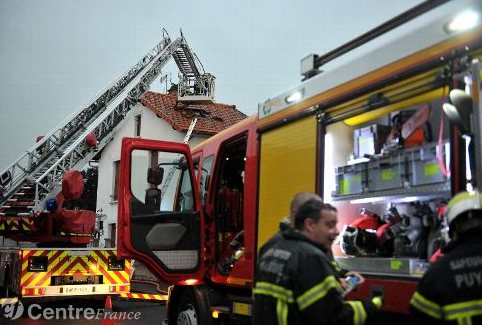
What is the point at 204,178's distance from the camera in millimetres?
6586

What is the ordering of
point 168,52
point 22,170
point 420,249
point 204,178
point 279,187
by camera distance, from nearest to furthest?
point 420,249 < point 279,187 < point 204,178 < point 22,170 < point 168,52

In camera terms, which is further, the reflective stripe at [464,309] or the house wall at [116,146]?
the house wall at [116,146]

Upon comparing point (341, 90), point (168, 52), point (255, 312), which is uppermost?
point (168, 52)

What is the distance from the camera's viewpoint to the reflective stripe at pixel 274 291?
8.48 ft

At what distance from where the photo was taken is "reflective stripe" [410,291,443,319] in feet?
7.73

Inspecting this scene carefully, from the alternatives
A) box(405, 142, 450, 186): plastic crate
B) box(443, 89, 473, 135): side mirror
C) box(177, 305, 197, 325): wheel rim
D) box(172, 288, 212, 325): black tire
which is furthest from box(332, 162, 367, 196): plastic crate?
box(177, 305, 197, 325): wheel rim

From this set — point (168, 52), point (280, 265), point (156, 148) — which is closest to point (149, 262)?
point (156, 148)

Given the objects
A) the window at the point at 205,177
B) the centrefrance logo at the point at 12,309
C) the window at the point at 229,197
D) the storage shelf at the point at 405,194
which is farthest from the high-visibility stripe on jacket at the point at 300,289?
the centrefrance logo at the point at 12,309

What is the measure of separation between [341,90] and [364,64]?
26cm

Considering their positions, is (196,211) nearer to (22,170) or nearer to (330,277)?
(330,277)

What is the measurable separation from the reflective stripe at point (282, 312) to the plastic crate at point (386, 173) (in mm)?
1227

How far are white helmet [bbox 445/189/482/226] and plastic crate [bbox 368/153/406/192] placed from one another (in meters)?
0.86

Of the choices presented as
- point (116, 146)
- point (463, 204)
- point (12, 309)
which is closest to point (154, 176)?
point (463, 204)

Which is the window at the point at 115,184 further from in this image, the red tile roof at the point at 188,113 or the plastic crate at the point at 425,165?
the plastic crate at the point at 425,165
